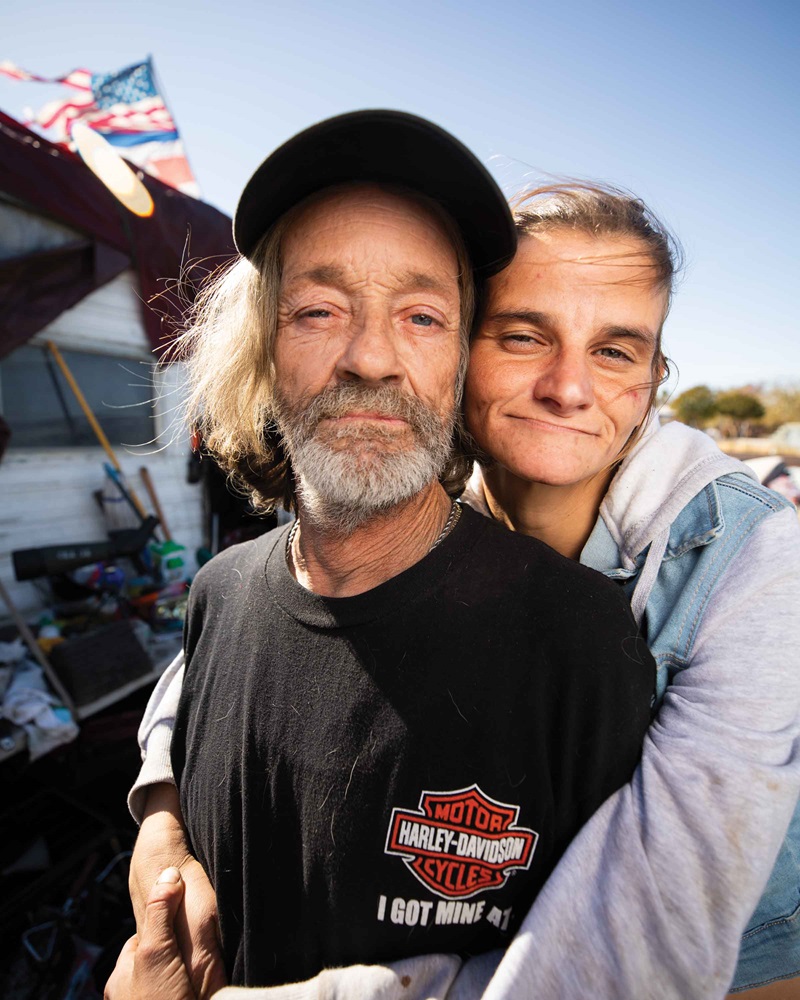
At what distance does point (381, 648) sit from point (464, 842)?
383mm

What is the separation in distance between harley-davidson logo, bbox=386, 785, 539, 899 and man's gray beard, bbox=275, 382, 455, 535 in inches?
24.5

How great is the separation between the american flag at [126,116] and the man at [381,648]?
6.62 m

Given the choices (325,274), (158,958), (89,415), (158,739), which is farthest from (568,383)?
(89,415)

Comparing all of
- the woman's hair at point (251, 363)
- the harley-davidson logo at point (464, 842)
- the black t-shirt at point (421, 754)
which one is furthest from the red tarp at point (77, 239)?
the harley-davidson logo at point (464, 842)

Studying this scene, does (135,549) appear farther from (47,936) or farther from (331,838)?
(331,838)

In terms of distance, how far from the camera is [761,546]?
1191mm

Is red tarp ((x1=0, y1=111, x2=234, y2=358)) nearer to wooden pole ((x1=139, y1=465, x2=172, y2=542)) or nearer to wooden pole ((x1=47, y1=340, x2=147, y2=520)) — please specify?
wooden pole ((x1=47, y1=340, x2=147, y2=520))

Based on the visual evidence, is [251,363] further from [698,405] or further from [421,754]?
[698,405]

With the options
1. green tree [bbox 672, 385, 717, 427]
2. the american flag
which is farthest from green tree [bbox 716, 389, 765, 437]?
the american flag

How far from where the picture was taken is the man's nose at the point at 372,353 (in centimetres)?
119

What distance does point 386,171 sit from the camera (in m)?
1.28

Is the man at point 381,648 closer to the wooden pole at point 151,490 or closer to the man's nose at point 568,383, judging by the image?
the man's nose at point 568,383

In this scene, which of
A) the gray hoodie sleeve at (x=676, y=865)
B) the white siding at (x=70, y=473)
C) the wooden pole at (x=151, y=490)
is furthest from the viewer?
the wooden pole at (x=151, y=490)

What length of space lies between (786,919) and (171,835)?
1623mm
